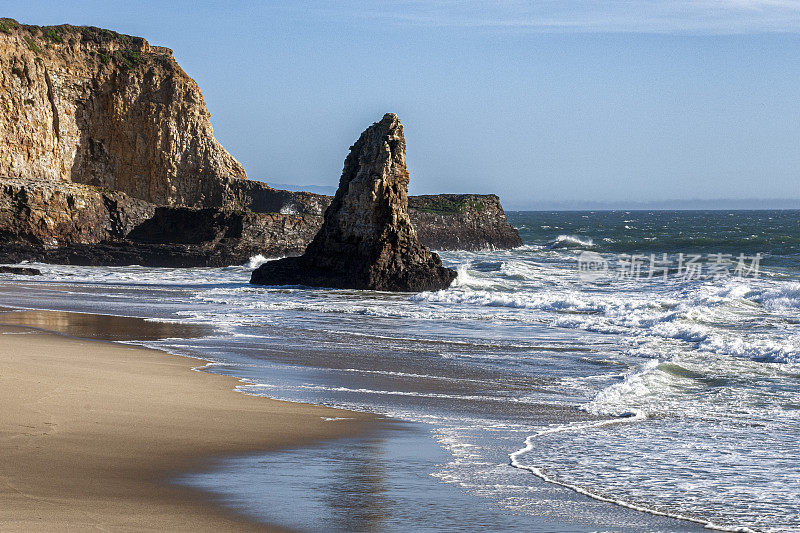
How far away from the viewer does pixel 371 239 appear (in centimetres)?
2334

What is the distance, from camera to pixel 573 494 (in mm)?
5008

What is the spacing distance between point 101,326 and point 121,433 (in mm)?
8396

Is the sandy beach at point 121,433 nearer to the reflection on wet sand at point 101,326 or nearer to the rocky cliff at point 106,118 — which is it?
the reflection on wet sand at point 101,326

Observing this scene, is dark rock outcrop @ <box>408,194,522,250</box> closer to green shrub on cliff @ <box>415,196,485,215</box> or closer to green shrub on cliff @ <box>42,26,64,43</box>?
green shrub on cliff @ <box>415,196,485,215</box>

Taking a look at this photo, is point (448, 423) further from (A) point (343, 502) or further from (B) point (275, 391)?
(A) point (343, 502)

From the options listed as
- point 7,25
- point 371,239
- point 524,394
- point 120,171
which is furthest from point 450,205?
point 524,394

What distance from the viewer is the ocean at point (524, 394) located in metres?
4.74

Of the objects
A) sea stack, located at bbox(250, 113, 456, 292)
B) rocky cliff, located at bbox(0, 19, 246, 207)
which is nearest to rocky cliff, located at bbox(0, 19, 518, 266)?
rocky cliff, located at bbox(0, 19, 246, 207)

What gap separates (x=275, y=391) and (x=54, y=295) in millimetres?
13700

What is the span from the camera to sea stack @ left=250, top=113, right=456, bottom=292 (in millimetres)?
22703

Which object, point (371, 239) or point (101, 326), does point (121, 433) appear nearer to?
point (101, 326)

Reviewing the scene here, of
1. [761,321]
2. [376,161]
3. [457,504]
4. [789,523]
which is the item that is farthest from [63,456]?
[376,161]

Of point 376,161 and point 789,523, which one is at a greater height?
point 376,161

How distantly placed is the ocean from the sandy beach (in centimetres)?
34
